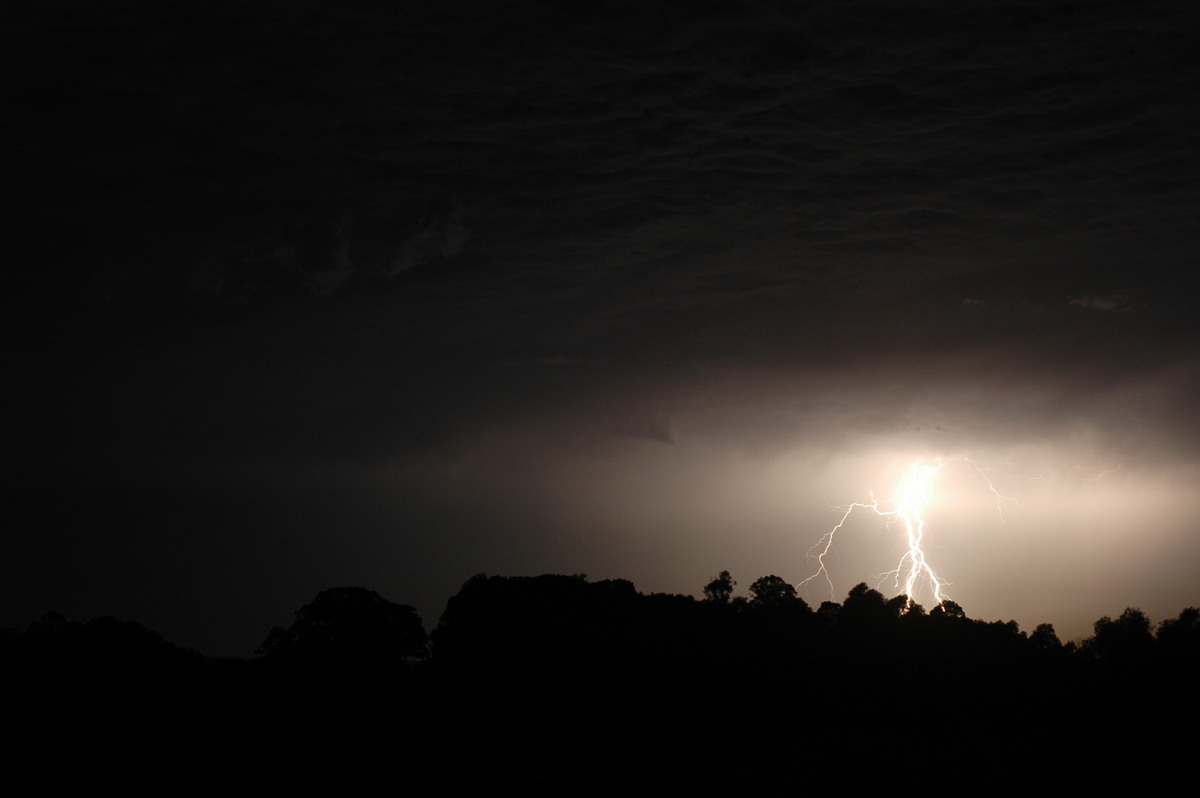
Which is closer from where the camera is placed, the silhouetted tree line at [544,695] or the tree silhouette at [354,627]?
the silhouetted tree line at [544,695]

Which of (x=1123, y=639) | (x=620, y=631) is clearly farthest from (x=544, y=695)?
(x=1123, y=639)

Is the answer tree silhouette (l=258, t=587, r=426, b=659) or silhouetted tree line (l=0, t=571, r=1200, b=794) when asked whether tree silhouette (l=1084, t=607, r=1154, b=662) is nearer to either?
Result: silhouetted tree line (l=0, t=571, r=1200, b=794)

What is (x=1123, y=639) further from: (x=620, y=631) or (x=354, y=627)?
(x=354, y=627)

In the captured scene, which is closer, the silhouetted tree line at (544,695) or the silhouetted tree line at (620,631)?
the silhouetted tree line at (544,695)

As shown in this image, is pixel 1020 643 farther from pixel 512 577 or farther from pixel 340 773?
pixel 340 773

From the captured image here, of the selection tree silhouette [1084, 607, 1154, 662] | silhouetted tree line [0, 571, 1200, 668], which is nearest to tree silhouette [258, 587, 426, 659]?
silhouetted tree line [0, 571, 1200, 668]

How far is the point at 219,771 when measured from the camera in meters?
21.2

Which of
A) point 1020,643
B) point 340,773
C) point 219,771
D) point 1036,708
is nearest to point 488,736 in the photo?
point 340,773

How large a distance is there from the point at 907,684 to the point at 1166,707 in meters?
8.20

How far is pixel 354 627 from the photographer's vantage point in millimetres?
37531

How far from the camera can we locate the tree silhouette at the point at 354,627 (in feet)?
120

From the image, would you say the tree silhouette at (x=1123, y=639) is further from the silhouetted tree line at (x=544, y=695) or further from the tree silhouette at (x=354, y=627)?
the tree silhouette at (x=354, y=627)

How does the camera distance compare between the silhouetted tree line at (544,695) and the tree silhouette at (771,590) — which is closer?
the silhouetted tree line at (544,695)

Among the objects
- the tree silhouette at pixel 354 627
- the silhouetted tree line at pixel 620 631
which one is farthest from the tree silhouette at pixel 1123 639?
the tree silhouette at pixel 354 627
